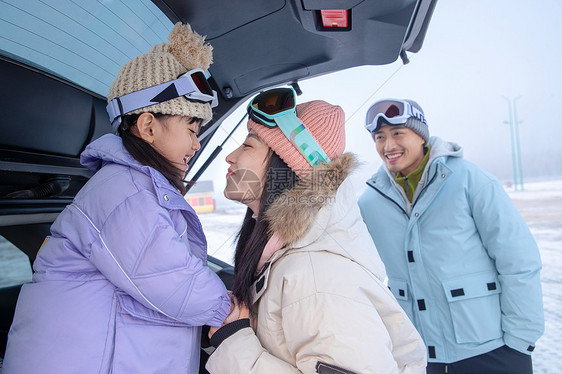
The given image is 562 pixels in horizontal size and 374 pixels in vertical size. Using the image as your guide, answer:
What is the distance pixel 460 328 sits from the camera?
6.10 ft

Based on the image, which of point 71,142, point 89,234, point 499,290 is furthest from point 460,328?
point 71,142

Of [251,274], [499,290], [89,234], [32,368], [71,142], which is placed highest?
[71,142]

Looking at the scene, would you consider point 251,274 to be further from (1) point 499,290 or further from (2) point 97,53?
(1) point 499,290

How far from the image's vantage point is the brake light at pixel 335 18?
137 cm

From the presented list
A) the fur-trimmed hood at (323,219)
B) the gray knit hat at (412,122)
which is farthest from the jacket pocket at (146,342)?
the gray knit hat at (412,122)

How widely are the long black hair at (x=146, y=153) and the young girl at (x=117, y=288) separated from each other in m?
0.04

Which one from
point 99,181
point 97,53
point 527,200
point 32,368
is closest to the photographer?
point 32,368

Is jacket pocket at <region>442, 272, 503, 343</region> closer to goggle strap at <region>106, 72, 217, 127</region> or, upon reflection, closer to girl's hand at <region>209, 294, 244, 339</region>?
girl's hand at <region>209, 294, 244, 339</region>

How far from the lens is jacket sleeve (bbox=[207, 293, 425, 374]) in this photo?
0.96 metres

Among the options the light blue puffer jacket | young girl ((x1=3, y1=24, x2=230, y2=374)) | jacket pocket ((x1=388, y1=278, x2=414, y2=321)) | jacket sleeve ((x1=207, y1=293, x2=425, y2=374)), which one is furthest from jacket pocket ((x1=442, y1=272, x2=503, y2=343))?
young girl ((x1=3, y1=24, x2=230, y2=374))

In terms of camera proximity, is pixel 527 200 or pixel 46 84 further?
pixel 527 200

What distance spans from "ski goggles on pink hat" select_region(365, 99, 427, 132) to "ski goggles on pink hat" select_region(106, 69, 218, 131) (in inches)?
50.7

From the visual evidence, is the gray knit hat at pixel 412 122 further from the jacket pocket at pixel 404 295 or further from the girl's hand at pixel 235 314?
the girl's hand at pixel 235 314

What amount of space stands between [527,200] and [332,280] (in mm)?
20487
